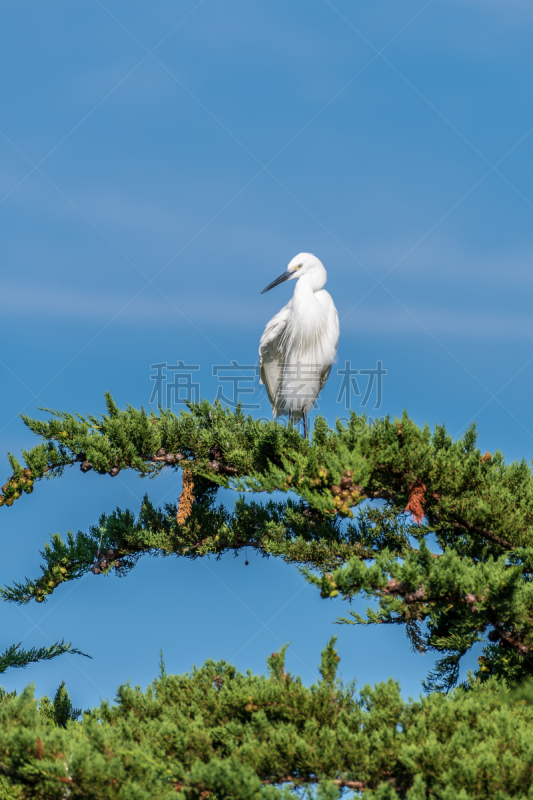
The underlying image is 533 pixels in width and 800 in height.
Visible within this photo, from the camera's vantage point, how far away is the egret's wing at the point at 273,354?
9281 mm

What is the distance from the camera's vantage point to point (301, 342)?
9.23m

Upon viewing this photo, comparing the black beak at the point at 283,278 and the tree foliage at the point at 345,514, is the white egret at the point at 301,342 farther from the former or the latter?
the tree foliage at the point at 345,514

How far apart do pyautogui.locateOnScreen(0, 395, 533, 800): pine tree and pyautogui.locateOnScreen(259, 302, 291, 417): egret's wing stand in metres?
3.61

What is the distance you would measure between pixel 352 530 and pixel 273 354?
4874 mm

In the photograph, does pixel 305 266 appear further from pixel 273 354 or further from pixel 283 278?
pixel 273 354

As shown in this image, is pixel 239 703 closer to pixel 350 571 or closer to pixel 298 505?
pixel 350 571

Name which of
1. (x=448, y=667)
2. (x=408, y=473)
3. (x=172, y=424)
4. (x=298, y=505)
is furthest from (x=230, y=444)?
(x=448, y=667)

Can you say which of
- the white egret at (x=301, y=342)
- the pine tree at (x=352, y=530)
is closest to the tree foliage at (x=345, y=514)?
the pine tree at (x=352, y=530)

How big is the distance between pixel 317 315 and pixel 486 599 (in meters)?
6.27

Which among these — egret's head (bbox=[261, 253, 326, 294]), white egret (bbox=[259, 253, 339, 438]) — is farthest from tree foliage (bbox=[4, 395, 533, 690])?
egret's head (bbox=[261, 253, 326, 294])

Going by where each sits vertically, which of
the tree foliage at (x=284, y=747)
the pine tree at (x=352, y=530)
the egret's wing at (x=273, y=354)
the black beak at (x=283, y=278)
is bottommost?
the tree foliage at (x=284, y=747)

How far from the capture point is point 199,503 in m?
6.13

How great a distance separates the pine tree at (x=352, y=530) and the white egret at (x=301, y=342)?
360 centimetres

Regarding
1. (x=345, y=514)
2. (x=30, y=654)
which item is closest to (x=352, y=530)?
(x=345, y=514)
